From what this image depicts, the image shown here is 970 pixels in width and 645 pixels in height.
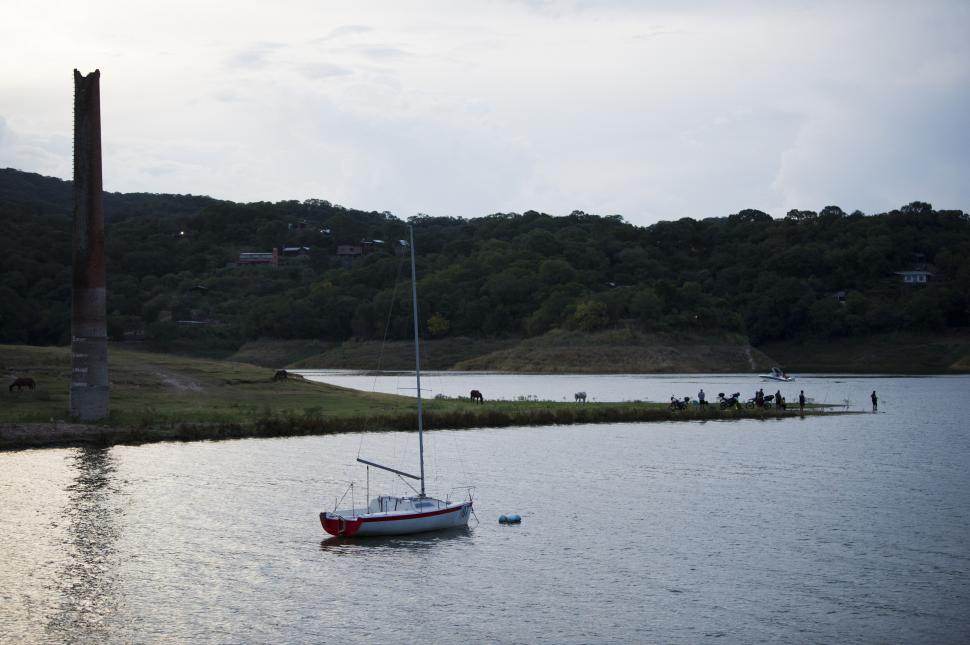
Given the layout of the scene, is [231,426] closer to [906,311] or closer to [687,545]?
[687,545]

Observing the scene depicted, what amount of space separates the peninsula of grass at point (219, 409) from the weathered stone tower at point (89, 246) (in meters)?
3.32

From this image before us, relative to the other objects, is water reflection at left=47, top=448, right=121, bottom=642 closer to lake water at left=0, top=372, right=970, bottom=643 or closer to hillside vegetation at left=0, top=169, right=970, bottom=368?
lake water at left=0, top=372, right=970, bottom=643

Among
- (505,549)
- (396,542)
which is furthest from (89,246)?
(505,549)

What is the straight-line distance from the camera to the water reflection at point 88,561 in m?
25.1

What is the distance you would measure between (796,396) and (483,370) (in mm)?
76317

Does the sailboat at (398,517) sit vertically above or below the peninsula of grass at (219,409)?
below

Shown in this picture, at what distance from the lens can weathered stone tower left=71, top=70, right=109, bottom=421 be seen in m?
58.8

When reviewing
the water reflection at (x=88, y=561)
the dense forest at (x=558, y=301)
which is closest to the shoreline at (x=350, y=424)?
the water reflection at (x=88, y=561)

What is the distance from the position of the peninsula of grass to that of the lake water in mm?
2720

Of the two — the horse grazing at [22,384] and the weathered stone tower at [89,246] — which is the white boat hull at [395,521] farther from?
the horse grazing at [22,384]

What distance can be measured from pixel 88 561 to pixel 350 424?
3081cm

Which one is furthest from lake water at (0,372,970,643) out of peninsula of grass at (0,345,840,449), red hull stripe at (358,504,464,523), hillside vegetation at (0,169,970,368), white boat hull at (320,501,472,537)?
hillside vegetation at (0,169,970,368)

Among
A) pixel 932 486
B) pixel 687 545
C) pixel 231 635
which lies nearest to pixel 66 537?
pixel 231 635

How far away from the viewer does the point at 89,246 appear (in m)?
59.6
